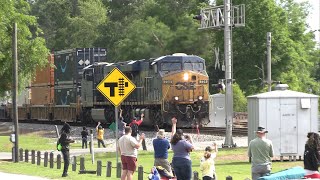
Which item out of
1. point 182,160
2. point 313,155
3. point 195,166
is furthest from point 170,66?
point 313,155

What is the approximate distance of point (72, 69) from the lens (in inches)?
2288

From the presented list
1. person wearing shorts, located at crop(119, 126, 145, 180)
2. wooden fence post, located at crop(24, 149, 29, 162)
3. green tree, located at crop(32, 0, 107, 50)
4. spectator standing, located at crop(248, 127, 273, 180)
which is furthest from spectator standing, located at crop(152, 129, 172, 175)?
green tree, located at crop(32, 0, 107, 50)

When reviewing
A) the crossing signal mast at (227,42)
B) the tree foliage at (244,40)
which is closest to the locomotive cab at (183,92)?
the crossing signal mast at (227,42)

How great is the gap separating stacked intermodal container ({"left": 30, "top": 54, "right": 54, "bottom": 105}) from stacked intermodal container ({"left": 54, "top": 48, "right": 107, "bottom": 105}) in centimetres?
97

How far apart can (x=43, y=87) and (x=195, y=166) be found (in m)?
39.0

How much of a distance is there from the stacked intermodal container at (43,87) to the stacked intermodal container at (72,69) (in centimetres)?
97

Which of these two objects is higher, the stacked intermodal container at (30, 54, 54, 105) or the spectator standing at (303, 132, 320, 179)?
the stacked intermodal container at (30, 54, 54, 105)

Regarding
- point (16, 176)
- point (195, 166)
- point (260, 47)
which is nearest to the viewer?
point (16, 176)

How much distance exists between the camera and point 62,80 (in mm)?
60531

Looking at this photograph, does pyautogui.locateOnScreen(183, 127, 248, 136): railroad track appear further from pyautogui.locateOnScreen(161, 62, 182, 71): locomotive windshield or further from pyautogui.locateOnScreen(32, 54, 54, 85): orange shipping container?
pyautogui.locateOnScreen(32, 54, 54, 85): orange shipping container

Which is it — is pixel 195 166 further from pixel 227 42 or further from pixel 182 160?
pixel 227 42

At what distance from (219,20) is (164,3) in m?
50.6

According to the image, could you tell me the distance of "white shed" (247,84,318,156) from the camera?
2838cm

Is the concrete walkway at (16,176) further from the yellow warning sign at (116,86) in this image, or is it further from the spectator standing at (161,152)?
the spectator standing at (161,152)
